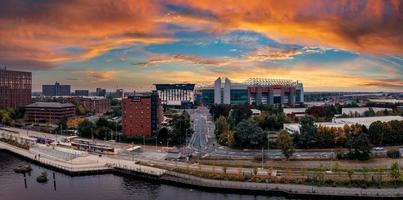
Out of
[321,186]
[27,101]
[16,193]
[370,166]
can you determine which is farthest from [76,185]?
[27,101]

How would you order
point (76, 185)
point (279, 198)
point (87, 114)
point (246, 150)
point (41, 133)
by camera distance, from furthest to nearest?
point (87, 114)
point (41, 133)
point (246, 150)
point (76, 185)
point (279, 198)

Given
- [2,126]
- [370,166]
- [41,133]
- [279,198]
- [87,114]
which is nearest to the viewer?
[279,198]

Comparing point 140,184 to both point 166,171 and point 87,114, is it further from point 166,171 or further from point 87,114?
point 87,114

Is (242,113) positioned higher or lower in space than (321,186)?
higher

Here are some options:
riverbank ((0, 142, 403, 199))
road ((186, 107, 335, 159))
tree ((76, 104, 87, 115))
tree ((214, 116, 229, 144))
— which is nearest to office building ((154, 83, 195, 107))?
tree ((76, 104, 87, 115))

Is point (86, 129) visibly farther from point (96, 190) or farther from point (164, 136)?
point (96, 190)
